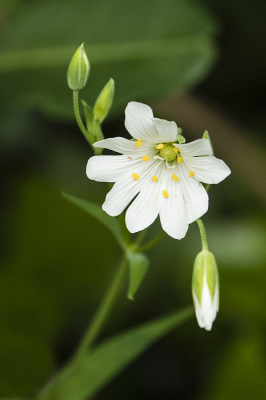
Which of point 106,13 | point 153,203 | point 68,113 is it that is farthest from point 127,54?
point 153,203

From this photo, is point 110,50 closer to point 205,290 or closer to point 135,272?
point 135,272

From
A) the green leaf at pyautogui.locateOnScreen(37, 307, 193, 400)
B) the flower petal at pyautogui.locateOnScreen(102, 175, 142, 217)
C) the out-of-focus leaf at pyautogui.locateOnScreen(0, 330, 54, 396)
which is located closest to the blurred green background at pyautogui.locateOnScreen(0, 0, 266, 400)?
the out-of-focus leaf at pyautogui.locateOnScreen(0, 330, 54, 396)

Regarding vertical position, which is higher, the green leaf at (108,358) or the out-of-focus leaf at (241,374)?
the green leaf at (108,358)

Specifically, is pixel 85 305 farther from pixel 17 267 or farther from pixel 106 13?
pixel 106 13

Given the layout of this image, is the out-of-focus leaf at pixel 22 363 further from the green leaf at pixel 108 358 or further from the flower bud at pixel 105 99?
the flower bud at pixel 105 99

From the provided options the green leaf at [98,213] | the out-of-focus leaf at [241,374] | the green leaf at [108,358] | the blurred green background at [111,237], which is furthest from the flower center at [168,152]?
the out-of-focus leaf at [241,374]

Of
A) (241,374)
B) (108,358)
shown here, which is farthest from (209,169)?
(241,374)
